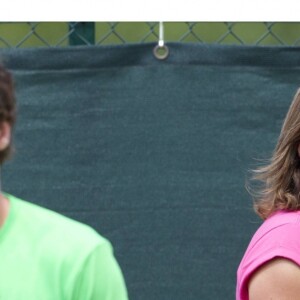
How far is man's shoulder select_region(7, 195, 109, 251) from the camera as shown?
1.86 metres

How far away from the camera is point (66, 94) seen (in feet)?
10.4

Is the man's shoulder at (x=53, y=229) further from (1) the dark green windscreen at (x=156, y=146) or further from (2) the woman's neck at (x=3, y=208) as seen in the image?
(1) the dark green windscreen at (x=156, y=146)

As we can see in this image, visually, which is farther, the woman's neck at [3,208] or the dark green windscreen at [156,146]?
the dark green windscreen at [156,146]

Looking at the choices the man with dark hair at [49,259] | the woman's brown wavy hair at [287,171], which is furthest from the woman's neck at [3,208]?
the woman's brown wavy hair at [287,171]

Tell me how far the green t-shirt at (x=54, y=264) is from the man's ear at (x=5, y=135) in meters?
0.14

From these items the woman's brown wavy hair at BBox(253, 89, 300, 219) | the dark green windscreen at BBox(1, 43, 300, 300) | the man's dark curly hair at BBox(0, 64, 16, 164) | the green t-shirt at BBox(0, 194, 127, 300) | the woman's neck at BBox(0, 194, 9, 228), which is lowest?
the dark green windscreen at BBox(1, 43, 300, 300)

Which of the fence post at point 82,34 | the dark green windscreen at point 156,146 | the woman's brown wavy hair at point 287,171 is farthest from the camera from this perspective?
the fence post at point 82,34

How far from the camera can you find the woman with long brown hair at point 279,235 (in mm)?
2277

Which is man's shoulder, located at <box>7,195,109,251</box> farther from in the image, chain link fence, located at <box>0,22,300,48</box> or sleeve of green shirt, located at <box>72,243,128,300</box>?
chain link fence, located at <box>0,22,300,48</box>

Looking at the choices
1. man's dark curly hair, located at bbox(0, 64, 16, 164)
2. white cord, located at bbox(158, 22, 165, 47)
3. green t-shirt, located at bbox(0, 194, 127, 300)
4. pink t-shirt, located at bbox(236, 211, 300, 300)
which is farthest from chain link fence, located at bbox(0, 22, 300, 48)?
green t-shirt, located at bbox(0, 194, 127, 300)

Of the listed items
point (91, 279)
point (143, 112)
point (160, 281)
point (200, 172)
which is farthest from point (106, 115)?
point (91, 279)

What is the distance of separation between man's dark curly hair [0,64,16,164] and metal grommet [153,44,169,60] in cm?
132

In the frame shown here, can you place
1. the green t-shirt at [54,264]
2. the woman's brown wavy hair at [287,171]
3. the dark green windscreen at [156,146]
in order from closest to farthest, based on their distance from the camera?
1. the green t-shirt at [54,264]
2. the woman's brown wavy hair at [287,171]
3. the dark green windscreen at [156,146]

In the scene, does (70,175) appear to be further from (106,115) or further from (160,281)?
(160,281)
